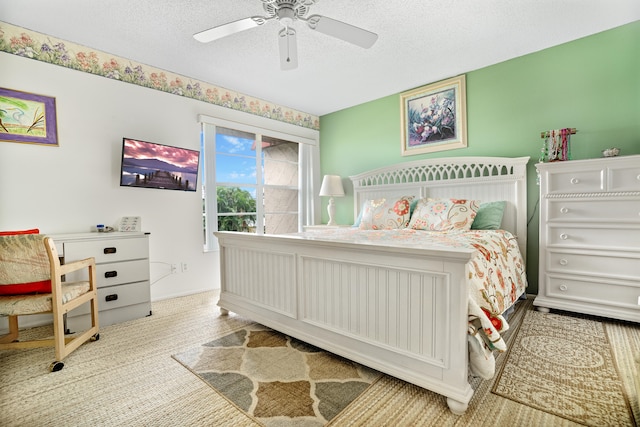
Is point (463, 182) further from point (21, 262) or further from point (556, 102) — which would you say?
point (21, 262)

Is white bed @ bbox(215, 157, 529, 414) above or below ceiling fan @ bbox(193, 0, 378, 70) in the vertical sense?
below

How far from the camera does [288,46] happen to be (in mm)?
2115

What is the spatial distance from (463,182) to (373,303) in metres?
2.32

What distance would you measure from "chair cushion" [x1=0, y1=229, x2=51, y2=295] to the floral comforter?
5.91ft

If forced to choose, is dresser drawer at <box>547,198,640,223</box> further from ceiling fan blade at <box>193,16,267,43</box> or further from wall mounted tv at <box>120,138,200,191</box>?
wall mounted tv at <box>120,138,200,191</box>

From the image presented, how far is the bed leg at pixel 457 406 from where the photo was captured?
1376mm

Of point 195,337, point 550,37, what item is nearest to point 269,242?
point 195,337

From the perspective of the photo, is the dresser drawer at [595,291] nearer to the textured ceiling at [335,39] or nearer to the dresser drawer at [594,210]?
the dresser drawer at [594,210]

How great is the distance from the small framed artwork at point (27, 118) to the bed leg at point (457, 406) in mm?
3524

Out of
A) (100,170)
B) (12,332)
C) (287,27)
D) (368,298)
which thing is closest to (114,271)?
(12,332)

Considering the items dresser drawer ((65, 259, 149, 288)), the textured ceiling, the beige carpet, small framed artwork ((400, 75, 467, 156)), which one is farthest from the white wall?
small framed artwork ((400, 75, 467, 156))

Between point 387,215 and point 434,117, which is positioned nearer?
point 387,215

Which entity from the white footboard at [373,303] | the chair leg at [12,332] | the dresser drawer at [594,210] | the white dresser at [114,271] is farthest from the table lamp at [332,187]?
the chair leg at [12,332]

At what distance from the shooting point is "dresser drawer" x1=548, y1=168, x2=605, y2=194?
96.0 inches
